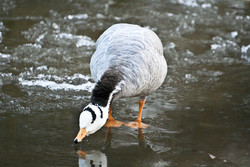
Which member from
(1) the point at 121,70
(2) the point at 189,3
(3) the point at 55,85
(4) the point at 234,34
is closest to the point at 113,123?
(1) the point at 121,70

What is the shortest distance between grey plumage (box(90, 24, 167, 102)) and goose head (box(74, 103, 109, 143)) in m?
0.38

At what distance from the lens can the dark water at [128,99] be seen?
438cm

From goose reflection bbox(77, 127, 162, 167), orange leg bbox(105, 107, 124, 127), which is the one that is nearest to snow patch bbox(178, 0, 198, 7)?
orange leg bbox(105, 107, 124, 127)

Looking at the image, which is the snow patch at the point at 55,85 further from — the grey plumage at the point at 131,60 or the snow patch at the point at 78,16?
the snow patch at the point at 78,16

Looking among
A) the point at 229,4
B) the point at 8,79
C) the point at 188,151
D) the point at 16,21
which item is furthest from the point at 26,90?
the point at 229,4

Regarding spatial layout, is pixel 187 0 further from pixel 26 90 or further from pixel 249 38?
pixel 26 90

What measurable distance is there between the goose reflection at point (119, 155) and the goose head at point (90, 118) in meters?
0.32

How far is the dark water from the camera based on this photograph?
438cm

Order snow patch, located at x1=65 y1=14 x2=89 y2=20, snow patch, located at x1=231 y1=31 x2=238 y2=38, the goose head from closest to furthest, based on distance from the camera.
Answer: the goose head
snow patch, located at x1=231 y1=31 x2=238 y2=38
snow patch, located at x1=65 y1=14 x2=89 y2=20

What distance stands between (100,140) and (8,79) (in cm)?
237

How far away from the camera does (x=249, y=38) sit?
28.7ft

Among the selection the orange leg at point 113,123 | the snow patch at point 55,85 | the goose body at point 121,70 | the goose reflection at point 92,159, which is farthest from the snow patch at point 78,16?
the goose reflection at point 92,159

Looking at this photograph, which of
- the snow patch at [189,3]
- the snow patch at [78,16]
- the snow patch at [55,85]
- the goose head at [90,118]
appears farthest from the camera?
the snow patch at [189,3]

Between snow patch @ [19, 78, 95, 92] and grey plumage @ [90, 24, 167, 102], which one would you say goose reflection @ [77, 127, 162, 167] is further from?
snow patch @ [19, 78, 95, 92]
